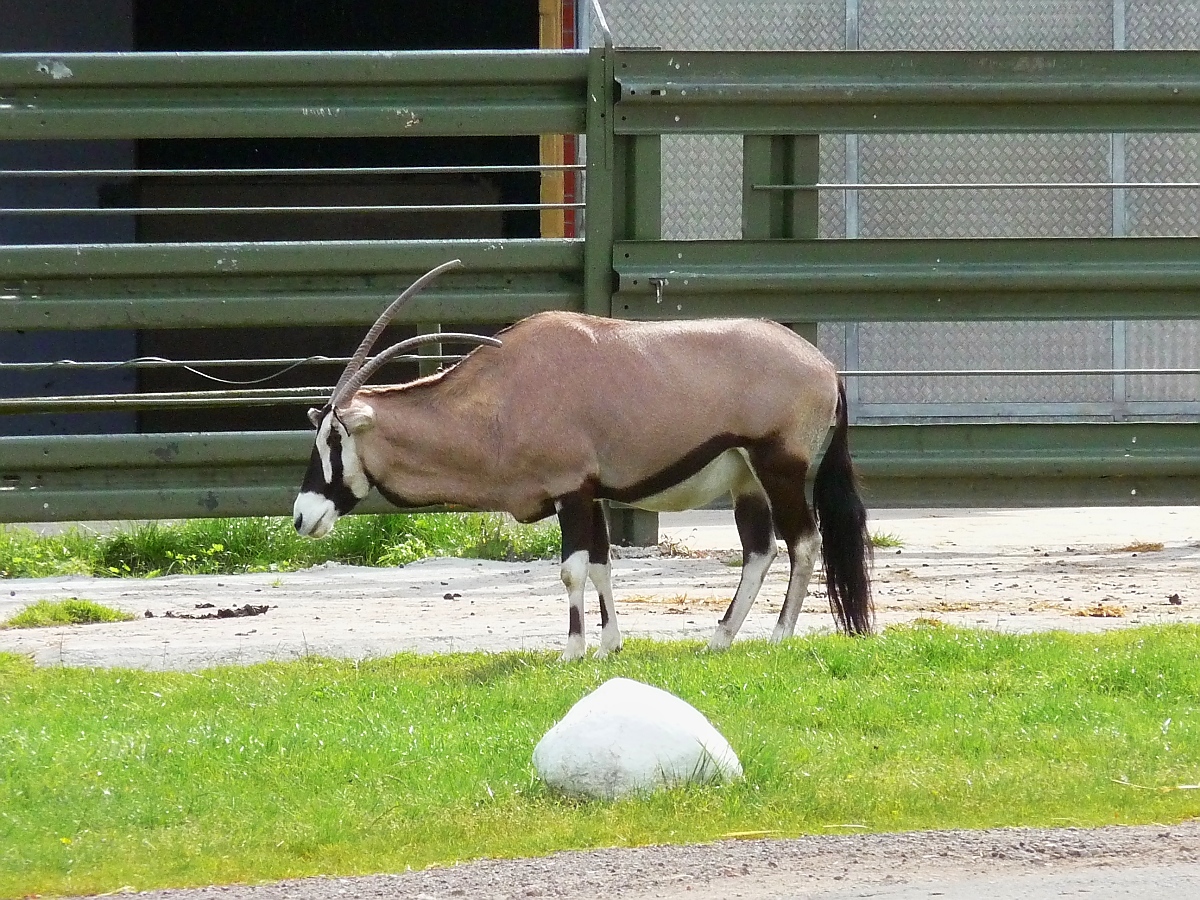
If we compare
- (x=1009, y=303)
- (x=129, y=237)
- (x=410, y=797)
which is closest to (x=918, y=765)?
(x=410, y=797)

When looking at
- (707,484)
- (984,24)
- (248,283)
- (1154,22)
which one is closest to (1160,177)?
(1154,22)

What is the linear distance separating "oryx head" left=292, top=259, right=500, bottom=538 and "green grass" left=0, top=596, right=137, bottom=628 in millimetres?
1604

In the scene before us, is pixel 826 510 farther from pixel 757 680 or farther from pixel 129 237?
pixel 129 237

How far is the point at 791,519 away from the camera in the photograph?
7.76m

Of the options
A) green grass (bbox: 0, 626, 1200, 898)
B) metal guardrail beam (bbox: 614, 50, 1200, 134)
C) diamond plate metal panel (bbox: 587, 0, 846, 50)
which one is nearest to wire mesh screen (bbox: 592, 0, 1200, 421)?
diamond plate metal panel (bbox: 587, 0, 846, 50)

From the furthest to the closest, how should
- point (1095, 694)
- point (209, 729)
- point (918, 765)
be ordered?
point (1095, 694) < point (209, 729) < point (918, 765)

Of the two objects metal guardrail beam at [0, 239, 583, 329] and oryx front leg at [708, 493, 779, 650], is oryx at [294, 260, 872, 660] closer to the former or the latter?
oryx front leg at [708, 493, 779, 650]

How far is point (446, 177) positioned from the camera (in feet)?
60.3

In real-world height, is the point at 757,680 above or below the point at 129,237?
below

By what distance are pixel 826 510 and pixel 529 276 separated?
10.6 feet

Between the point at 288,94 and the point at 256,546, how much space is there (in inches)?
107

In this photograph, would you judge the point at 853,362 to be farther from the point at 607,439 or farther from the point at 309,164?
the point at 607,439

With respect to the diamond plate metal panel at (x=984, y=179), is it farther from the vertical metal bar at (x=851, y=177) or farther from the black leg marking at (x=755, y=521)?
the black leg marking at (x=755, y=521)

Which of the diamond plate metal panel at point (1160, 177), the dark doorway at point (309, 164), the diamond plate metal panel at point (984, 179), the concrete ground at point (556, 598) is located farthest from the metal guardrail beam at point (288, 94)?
the diamond plate metal panel at point (1160, 177)
